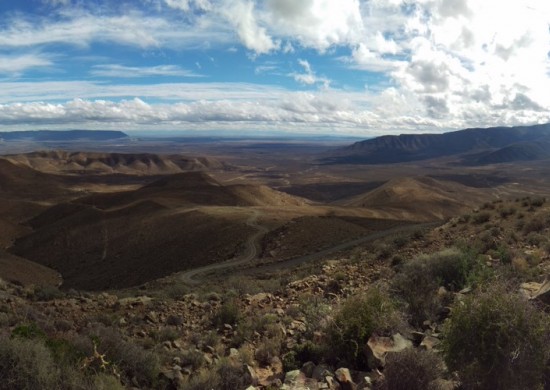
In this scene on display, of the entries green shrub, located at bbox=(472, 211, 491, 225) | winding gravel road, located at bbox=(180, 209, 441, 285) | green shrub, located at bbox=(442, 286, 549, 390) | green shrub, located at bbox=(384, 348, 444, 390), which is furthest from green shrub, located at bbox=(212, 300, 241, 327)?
green shrub, located at bbox=(472, 211, 491, 225)

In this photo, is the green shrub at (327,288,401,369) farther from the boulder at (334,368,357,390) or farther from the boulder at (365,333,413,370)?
the boulder at (334,368,357,390)

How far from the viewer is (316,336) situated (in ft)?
32.5

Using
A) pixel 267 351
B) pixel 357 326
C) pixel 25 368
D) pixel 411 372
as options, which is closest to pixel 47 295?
pixel 267 351

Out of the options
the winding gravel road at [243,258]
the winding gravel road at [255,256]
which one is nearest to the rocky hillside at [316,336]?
the winding gravel road at [255,256]

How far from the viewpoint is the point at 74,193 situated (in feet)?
414

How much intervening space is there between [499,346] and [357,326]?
2.81 m

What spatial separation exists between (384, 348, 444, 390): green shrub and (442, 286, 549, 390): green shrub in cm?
31

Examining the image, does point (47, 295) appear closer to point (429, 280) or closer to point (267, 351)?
point (267, 351)

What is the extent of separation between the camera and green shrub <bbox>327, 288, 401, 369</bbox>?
8.61 meters

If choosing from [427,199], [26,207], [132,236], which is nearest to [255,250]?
[132,236]

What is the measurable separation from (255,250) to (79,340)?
34067mm

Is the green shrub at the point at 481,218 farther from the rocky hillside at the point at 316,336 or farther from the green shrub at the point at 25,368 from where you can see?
the green shrub at the point at 25,368

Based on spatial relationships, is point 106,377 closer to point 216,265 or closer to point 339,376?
point 339,376

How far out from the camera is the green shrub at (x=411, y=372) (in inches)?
269
